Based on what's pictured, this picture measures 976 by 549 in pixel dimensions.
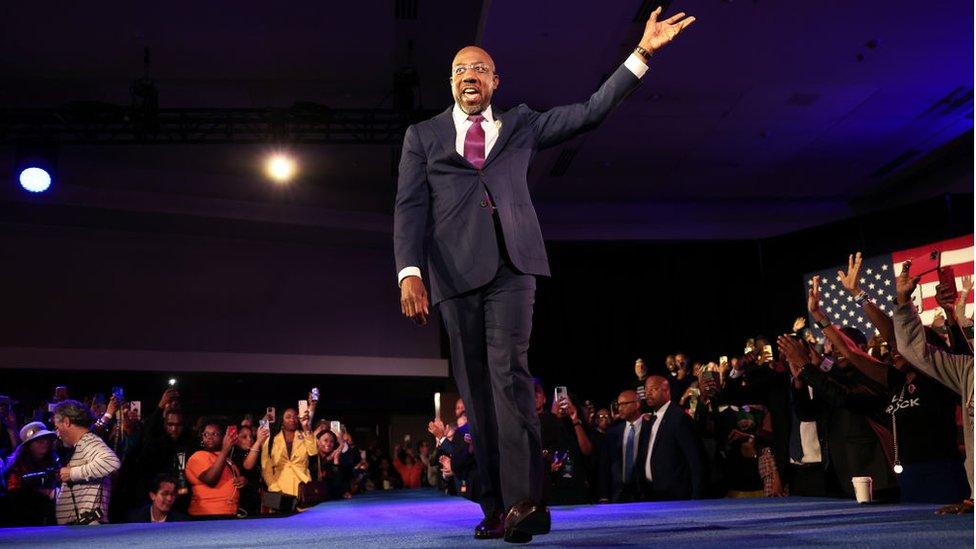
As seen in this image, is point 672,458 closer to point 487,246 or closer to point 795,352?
point 795,352

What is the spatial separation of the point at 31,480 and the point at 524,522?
5.32 metres

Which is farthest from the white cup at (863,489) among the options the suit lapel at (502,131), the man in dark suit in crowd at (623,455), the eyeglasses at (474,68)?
the eyeglasses at (474,68)

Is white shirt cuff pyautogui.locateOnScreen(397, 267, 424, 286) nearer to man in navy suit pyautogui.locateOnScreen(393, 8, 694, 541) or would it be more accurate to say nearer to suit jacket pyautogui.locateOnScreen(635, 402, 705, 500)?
man in navy suit pyautogui.locateOnScreen(393, 8, 694, 541)

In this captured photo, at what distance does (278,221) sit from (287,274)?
1.65 m

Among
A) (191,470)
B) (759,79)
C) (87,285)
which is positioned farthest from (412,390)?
(191,470)

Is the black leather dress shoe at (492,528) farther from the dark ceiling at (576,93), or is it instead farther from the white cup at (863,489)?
the dark ceiling at (576,93)

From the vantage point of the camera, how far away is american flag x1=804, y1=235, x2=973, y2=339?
380 inches

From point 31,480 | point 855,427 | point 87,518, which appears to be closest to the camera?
point 87,518

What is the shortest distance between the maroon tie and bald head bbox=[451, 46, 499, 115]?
0.07 meters

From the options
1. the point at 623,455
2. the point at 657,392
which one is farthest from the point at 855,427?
the point at 623,455

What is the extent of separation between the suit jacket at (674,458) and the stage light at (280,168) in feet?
25.9

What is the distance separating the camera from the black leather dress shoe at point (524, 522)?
2279mm

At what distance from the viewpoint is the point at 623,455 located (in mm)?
7602

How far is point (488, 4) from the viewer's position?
848 centimetres
